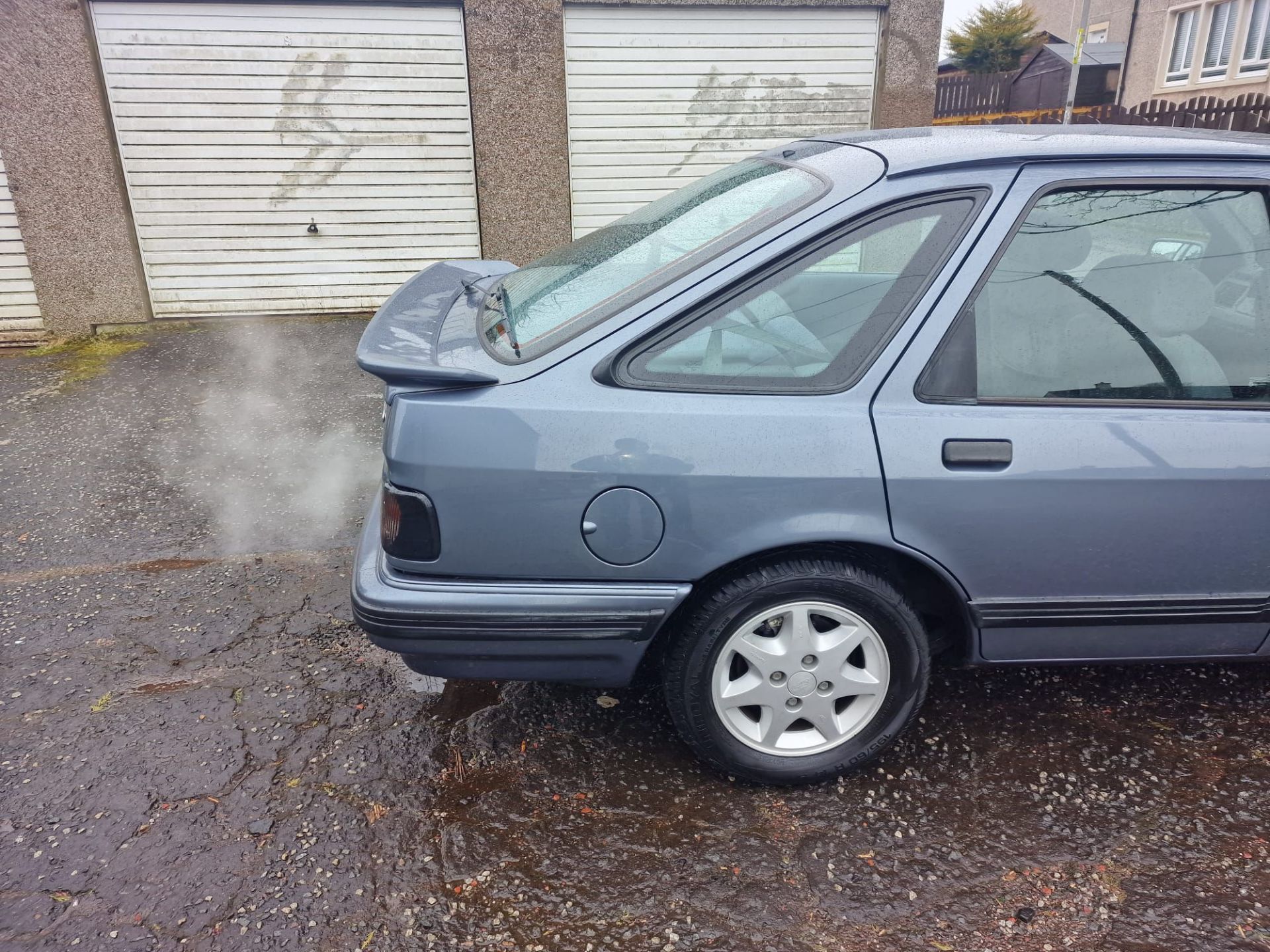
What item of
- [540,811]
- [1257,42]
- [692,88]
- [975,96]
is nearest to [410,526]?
[540,811]

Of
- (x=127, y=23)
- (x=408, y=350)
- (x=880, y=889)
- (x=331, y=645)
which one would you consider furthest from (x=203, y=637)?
(x=127, y=23)

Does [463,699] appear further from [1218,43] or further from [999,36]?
[999,36]

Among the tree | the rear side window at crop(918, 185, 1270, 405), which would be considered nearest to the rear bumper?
the rear side window at crop(918, 185, 1270, 405)

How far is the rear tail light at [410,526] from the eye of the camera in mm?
2219

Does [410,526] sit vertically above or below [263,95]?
below

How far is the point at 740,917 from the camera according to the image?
209 centimetres

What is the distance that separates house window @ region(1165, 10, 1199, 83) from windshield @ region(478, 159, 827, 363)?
24.7 metres

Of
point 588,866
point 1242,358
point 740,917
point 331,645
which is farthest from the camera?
point 331,645

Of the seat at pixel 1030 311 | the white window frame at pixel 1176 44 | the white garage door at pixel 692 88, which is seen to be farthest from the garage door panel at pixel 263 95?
the white window frame at pixel 1176 44

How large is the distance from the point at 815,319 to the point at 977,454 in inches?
21.1

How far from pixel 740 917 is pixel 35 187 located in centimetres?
811

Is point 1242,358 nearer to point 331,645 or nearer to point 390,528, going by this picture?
point 390,528

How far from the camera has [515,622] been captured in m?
2.27

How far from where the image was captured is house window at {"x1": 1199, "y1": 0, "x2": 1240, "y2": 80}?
807 inches
